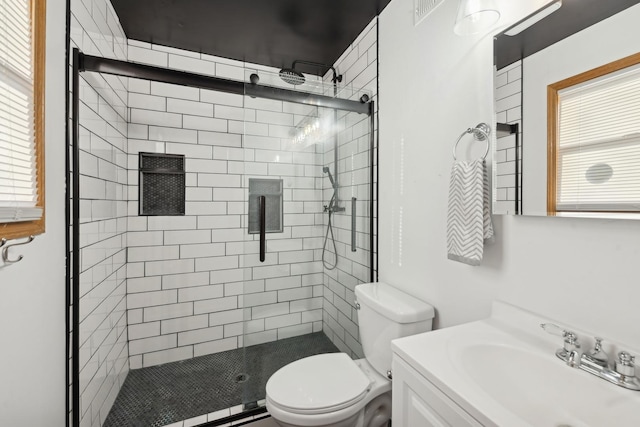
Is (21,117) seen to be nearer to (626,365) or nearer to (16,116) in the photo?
(16,116)

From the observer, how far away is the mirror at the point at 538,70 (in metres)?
0.79

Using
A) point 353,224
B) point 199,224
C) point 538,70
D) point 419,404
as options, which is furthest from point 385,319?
point 199,224

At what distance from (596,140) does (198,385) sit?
8.18 ft

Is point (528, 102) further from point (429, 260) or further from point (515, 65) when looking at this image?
point (429, 260)

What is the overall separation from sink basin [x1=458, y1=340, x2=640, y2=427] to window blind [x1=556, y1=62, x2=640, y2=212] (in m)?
0.48

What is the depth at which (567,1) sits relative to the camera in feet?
2.92

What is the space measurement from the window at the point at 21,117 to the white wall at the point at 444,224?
62.5 inches

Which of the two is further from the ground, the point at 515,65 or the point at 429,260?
the point at 515,65

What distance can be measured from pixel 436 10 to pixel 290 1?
89 centimetres

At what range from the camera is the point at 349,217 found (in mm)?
1979

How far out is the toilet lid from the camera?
3.93 ft

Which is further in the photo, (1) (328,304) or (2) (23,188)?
(1) (328,304)

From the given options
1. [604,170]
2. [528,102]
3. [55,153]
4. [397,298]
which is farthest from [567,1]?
[55,153]

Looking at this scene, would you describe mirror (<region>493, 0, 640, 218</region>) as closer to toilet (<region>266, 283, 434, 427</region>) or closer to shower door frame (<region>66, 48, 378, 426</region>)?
toilet (<region>266, 283, 434, 427</region>)
